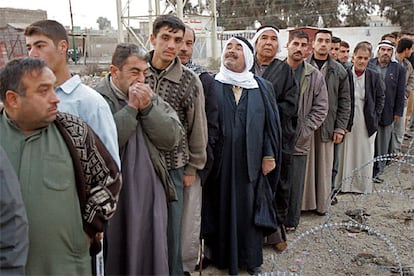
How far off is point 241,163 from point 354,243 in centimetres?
162

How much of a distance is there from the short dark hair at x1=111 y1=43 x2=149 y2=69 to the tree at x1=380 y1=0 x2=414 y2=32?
39.0m

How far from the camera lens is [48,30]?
7.61 feet

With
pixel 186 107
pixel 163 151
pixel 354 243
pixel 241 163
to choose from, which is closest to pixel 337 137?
pixel 354 243

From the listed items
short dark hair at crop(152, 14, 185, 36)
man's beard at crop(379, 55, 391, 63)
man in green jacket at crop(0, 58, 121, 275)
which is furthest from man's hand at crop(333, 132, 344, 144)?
man in green jacket at crop(0, 58, 121, 275)

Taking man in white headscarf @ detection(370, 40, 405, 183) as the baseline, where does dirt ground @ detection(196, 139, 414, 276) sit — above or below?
below

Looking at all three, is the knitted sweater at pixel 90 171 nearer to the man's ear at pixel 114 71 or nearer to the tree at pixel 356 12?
the man's ear at pixel 114 71

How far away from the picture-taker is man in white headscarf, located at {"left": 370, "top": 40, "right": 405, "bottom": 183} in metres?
6.55

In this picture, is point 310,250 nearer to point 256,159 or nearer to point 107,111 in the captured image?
point 256,159

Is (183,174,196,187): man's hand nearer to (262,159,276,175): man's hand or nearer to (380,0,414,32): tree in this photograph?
(262,159,276,175): man's hand

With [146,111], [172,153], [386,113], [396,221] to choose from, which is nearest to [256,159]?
[172,153]

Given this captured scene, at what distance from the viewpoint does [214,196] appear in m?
3.63

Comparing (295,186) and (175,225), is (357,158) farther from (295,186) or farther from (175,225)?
(175,225)

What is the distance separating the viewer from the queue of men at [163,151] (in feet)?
6.24

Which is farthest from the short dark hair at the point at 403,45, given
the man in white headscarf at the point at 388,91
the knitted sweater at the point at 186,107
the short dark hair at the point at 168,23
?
the short dark hair at the point at 168,23
